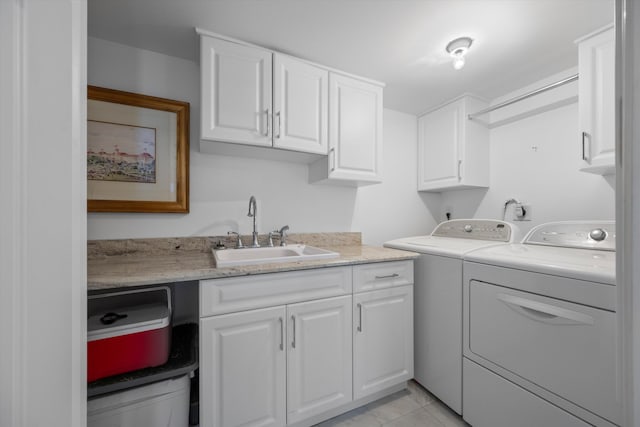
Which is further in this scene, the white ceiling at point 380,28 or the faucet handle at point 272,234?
the faucet handle at point 272,234

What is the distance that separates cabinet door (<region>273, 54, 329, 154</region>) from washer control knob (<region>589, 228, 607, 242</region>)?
1.61 metres

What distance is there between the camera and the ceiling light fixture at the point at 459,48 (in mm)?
1411

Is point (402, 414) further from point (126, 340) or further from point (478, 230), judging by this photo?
point (126, 340)

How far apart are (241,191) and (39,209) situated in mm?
1168

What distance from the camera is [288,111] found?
153 centimetres

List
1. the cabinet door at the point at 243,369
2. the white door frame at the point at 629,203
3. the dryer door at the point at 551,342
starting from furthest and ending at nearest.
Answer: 1. the cabinet door at the point at 243,369
2. the dryer door at the point at 551,342
3. the white door frame at the point at 629,203

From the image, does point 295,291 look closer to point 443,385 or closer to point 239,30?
point 443,385

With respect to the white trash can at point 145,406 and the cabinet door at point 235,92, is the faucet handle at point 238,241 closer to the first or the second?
the cabinet door at point 235,92

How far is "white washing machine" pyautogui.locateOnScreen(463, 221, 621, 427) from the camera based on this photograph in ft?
2.95

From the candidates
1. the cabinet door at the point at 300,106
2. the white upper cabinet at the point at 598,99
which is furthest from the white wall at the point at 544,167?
the cabinet door at the point at 300,106

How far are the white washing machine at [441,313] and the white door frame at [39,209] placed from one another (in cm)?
166

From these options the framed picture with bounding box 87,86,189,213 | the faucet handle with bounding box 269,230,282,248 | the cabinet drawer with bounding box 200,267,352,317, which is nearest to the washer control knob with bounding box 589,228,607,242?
the cabinet drawer with bounding box 200,267,352,317

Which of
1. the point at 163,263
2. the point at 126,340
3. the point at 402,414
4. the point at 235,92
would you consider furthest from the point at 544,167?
the point at 126,340

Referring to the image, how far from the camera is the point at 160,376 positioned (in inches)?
40.0
